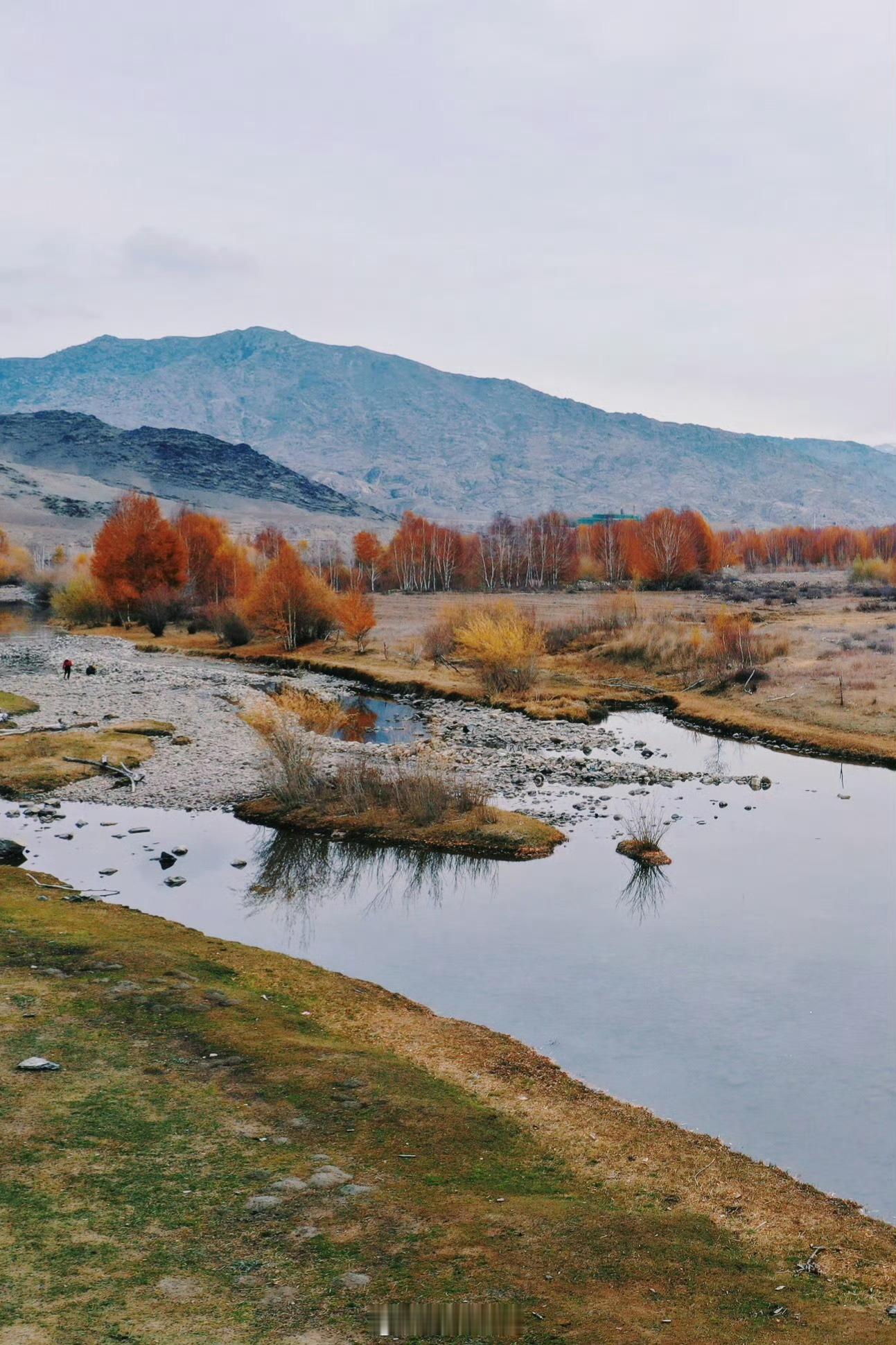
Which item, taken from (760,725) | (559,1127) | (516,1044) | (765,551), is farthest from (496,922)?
(765,551)

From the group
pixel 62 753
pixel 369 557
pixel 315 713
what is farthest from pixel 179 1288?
pixel 369 557

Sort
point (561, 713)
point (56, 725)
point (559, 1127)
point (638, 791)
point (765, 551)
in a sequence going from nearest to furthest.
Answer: point (559, 1127), point (638, 791), point (56, 725), point (561, 713), point (765, 551)

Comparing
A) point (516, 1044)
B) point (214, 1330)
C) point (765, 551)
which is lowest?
point (516, 1044)

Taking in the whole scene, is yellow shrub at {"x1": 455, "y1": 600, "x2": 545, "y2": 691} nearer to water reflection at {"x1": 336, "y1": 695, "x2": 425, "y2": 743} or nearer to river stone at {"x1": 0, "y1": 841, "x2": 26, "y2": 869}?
water reflection at {"x1": 336, "y1": 695, "x2": 425, "y2": 743}

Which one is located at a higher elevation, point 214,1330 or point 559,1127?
point 214,1330

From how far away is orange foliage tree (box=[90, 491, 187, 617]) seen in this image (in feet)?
270

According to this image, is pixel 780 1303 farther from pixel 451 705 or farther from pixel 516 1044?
pixel 451 705

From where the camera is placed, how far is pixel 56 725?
40344mm

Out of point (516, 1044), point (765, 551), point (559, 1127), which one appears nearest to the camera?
point (559, 1127)

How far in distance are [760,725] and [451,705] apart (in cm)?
1389

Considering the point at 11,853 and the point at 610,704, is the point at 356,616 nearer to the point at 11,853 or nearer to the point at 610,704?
the point at 610,704

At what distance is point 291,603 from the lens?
68.1 meters

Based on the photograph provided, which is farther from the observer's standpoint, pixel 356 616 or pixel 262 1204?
pixel 356 616

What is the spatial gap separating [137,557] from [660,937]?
6939 centimetres
